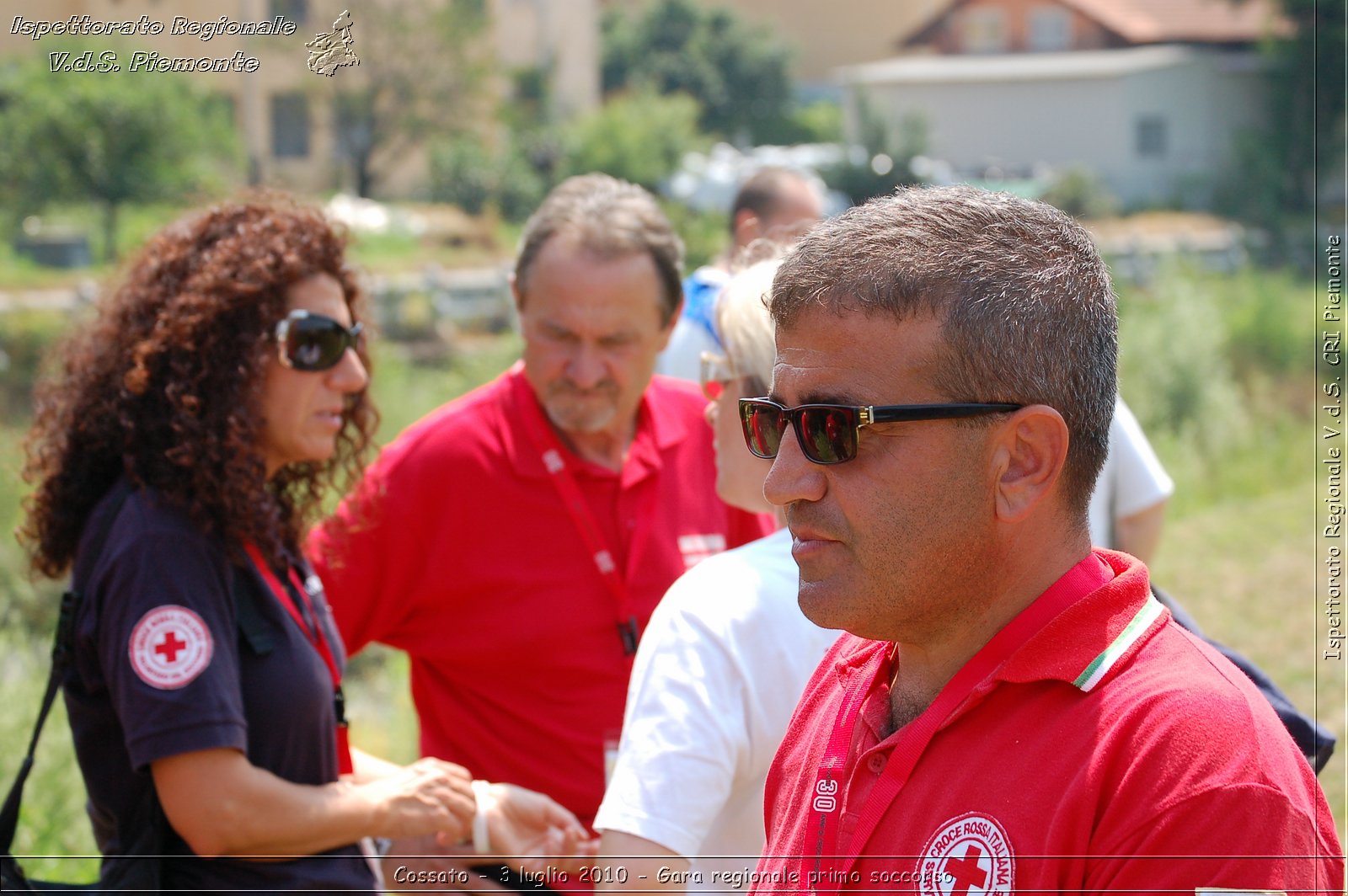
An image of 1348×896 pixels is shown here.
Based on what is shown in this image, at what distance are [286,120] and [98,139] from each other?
14.7m

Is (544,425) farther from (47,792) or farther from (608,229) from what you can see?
(47,792)

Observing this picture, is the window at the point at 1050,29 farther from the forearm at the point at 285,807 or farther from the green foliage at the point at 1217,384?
the forearm at the point at 285,807

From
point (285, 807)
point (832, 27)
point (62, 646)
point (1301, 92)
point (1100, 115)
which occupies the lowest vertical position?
point (285, 807)

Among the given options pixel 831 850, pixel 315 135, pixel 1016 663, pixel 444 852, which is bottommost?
pixel 444 852

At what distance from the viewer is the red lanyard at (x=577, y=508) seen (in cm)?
334

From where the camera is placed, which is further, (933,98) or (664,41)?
(664,41)

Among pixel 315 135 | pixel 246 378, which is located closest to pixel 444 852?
pixel 246 378

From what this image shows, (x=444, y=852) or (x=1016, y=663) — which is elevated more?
(x=1016, y=663)

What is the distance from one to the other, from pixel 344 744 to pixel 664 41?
184ft

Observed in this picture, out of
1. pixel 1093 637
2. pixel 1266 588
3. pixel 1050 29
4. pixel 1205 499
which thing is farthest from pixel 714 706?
pixel 1050 29

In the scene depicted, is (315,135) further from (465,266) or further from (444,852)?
(444,852)

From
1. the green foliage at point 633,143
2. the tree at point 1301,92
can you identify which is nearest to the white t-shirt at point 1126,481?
the green foliage at point 633,143

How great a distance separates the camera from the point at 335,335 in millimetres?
3039

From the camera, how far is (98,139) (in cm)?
1825
